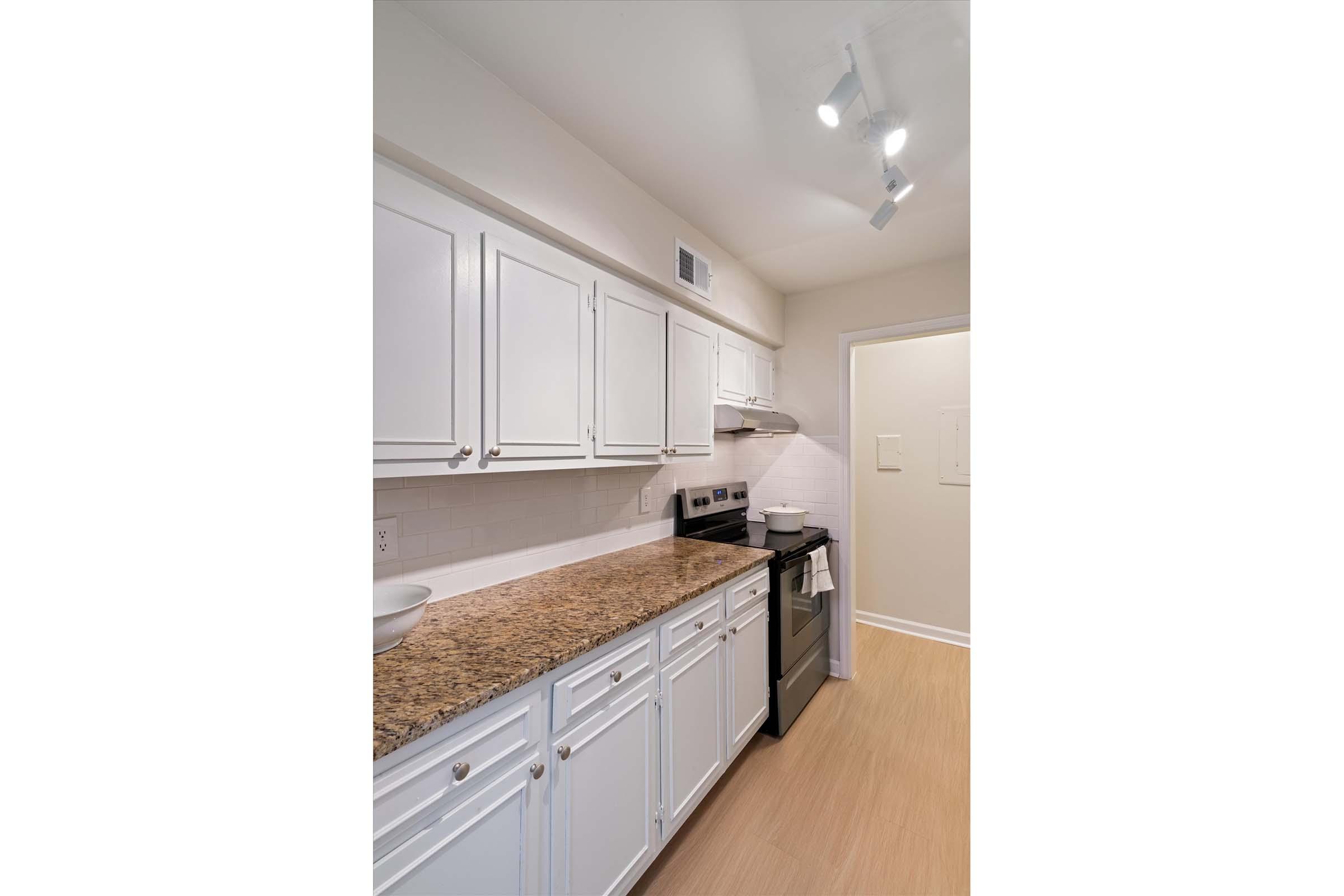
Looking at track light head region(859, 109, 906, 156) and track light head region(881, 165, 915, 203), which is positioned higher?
track light head region(859, 109, 906, 156)

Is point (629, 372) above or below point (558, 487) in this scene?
above

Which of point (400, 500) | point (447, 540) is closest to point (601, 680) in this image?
point (447, 540)

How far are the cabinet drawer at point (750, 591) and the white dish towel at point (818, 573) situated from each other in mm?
453

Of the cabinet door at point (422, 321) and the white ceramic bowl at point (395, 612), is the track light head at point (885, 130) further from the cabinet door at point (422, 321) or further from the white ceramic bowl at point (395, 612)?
the white ceramic bowl at point (395, 612)

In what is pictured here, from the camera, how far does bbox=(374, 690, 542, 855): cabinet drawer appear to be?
95cm

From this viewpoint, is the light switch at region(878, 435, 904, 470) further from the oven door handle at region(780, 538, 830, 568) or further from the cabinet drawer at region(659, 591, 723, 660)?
the cabinet drawer at region(659, 591, 723, 660)

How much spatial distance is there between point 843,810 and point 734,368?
2.08 meters

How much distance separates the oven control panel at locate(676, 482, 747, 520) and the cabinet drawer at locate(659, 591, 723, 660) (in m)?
0.81

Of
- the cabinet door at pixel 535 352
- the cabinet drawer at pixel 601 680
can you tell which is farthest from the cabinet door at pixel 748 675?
the cabinet door at pixel 535 352

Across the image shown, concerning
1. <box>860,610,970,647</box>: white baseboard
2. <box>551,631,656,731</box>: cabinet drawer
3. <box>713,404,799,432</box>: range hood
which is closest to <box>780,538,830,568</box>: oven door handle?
<box>713,404,799,432</box>: range hood

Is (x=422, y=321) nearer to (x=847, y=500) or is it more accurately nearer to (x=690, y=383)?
(x=690, y=383)

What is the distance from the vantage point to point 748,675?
2.25 m

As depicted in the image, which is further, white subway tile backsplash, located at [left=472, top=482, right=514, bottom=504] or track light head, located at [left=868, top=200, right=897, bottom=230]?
track light head, located at [left=868, top=200, right=897, bottom=230]
